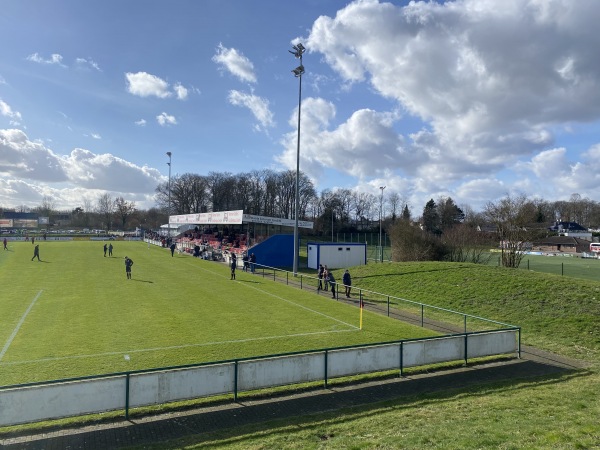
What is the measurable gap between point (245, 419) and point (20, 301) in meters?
16.1

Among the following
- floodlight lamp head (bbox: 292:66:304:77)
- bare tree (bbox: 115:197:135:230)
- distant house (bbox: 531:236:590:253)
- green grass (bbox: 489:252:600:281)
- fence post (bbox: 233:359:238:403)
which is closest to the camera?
fence post (bbox: 233:359:238:403)

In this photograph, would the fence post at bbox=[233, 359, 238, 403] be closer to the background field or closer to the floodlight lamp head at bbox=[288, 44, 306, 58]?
the background field

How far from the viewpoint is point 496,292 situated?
20.8m

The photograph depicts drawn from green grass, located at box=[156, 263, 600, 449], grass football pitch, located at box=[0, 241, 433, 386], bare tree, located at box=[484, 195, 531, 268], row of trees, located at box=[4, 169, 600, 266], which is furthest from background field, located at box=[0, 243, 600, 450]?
row of trees, located at box=[4, 169, 600, 266]

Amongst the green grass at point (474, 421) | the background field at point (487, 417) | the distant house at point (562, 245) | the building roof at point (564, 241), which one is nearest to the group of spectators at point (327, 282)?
the background field at point (487, 417)

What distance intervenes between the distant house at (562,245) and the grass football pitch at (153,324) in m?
69.0

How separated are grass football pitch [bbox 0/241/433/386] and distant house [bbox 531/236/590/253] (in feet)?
227

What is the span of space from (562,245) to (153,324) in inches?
3247

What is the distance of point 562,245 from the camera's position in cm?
7744

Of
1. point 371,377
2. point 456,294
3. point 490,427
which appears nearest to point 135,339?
point 371,377

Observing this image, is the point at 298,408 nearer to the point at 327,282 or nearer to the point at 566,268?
the point at 327,282

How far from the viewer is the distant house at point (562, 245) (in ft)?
247

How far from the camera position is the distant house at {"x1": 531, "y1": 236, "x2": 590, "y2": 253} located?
7538 cm

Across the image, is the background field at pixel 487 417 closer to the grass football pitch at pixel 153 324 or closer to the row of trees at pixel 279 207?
the grass football pitch at pixel 153 324
